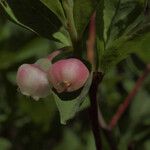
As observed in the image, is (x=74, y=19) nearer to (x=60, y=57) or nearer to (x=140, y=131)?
(x=60, y=57)

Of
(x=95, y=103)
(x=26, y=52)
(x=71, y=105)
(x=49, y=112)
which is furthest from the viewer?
(x=26, y=52)

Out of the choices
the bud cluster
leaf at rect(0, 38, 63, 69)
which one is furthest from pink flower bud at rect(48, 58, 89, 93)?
leaf at rect(0, 38, 63, 69)

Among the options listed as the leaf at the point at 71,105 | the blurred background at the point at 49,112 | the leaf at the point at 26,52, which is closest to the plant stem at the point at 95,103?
the leaf at the point at 71,105

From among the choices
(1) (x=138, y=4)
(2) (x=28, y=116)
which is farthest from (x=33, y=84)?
(2) (x=28, y=116)

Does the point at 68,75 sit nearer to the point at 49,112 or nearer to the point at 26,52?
the point at 49,112

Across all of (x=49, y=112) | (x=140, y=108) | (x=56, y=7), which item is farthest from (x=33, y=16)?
(x=140, y=108)

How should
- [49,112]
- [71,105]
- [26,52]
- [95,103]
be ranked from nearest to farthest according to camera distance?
[71,105]
[95,103]
[49,112]
[26,52]

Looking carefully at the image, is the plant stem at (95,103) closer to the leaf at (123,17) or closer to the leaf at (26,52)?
the leaf at (123,17)
